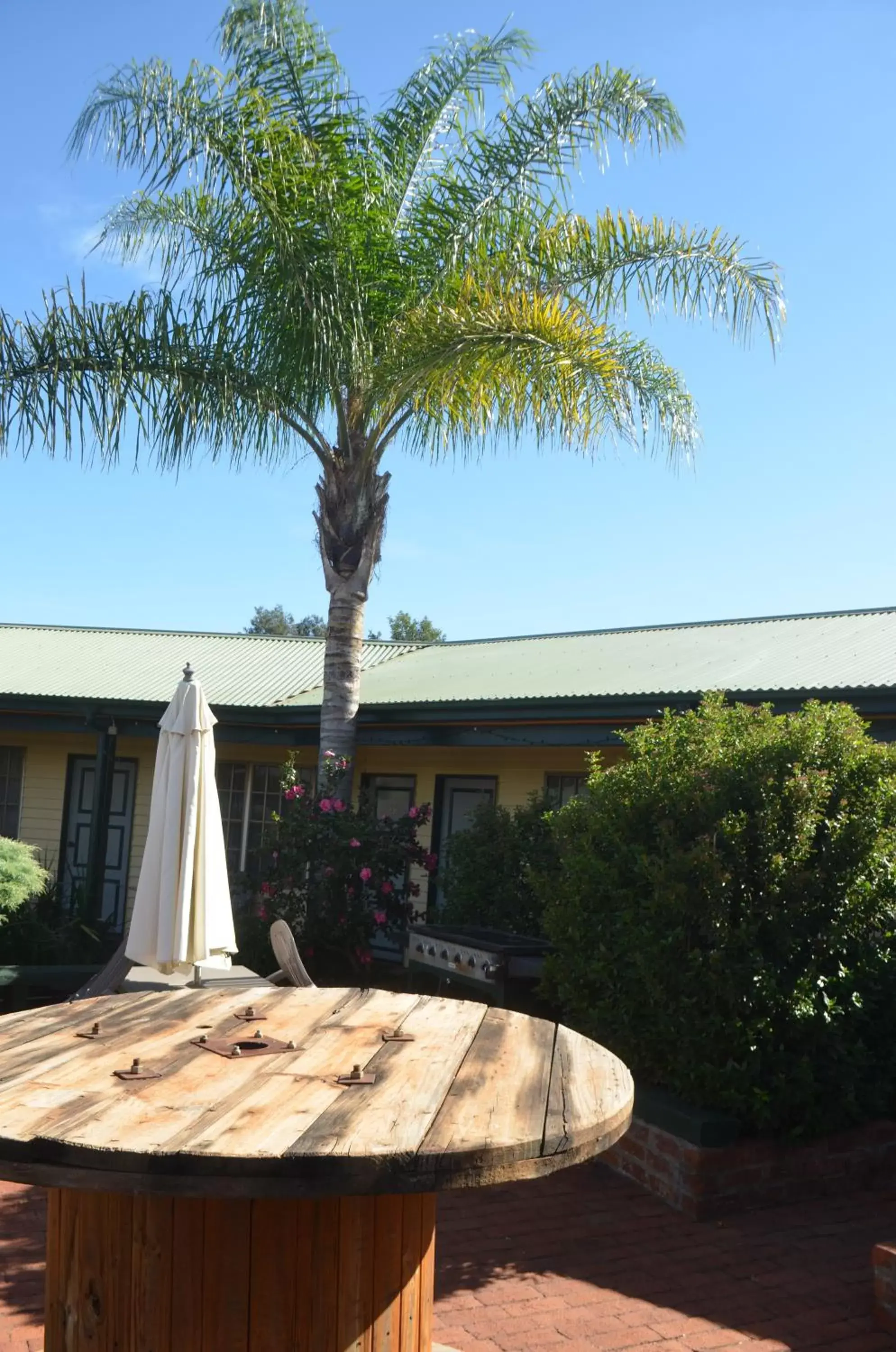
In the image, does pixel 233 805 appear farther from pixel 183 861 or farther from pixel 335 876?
pixel 183 861

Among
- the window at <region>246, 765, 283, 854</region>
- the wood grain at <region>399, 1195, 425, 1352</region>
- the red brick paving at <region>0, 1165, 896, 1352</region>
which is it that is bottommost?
the red brick paving at <region>0, 1165, 896, 1352</region>

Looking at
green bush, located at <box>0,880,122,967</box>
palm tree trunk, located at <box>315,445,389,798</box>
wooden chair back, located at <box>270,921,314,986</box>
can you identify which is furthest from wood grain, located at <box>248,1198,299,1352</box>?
palm tree trunk, located at <box>315,445,389,798</box>

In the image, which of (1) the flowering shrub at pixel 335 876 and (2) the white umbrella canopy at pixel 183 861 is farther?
(1) the flowering shrub at pixel 335 876

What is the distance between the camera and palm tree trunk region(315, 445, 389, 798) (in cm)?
1059

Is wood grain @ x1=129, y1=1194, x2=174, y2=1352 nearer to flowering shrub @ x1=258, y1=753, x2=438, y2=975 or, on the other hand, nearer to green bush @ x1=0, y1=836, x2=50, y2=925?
green bush @ x1=0, y1=836, x2=50, y2=925

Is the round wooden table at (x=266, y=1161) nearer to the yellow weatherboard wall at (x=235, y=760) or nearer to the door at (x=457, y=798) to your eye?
the yellow weatherboard wall at (x=235, y=760)

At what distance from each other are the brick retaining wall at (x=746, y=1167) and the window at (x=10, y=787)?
1107 cm

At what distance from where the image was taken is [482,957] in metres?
7.61

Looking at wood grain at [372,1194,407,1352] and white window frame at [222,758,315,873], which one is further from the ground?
white window frame at [222,758,315,873]

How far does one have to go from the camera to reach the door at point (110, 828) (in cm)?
1460

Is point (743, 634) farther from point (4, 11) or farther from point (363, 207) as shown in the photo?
point (4, 11)

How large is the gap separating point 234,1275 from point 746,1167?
371 cm

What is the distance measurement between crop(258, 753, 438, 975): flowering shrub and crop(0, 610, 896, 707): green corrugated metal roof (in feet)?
4.64

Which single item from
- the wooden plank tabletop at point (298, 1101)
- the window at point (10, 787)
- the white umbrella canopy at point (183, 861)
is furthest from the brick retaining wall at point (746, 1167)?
the window at point (10, 787)
